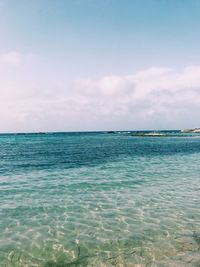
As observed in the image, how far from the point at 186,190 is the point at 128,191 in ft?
14.4

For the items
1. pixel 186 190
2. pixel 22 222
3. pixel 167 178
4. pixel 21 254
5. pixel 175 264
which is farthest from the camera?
pixel 167 178

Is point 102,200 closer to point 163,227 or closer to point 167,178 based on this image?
point 163,227

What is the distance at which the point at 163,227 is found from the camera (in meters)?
13.8

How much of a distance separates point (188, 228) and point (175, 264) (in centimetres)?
392

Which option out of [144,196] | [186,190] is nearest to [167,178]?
[186,190]

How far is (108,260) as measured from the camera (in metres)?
10.6

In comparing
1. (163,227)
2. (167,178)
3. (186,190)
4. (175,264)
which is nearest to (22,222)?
(163,227)

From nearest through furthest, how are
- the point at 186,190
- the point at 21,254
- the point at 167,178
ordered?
the point at 21,254
the point at 186,190
the point at 167,178

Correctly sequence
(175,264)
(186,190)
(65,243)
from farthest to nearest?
(186,190) < (65,243) < (175,264)

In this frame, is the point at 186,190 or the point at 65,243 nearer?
the point at 65,243

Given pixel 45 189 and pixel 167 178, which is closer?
pixel 45 189

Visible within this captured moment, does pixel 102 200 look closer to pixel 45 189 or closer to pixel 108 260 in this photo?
pixel 45 189

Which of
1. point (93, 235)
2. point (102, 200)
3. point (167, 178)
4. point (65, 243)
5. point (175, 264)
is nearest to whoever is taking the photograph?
point (175, 264)

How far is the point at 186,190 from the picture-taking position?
2152cm
